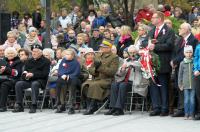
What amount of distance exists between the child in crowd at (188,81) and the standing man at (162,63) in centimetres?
49

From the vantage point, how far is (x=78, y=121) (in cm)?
1389

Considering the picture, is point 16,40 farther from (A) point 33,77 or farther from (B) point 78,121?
(B) point 78,121

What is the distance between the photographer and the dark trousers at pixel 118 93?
48.0 feet

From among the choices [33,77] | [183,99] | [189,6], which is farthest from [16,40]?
[189,6]

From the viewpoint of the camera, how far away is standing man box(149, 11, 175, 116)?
14398mm

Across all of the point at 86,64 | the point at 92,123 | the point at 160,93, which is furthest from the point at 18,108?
the point at 160,93

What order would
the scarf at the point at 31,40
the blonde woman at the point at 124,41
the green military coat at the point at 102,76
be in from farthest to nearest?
the scarf at the point at 31,40, the blonde woman at the point at 124,41, the green military coat at the point at 102,76

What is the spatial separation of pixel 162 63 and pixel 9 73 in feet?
13.2

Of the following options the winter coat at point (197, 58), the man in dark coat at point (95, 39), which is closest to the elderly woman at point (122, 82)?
the winter coat at point (197, 58)

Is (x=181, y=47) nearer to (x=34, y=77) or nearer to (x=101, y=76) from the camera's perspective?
(x=101, y=76)

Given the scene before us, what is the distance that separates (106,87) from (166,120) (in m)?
1.91

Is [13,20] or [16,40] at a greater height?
[13,20]

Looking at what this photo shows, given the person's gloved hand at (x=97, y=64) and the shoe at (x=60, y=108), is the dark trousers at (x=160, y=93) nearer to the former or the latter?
the person's gloved hand at (x=97, y=64)

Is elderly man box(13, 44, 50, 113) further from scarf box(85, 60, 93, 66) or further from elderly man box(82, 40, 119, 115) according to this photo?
elderly man box(82, 40, 119, 115)
